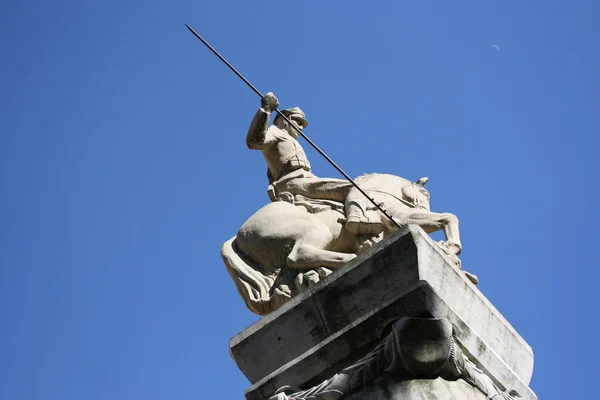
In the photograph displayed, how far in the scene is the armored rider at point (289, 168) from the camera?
977 centimetres

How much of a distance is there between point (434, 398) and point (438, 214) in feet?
8.96

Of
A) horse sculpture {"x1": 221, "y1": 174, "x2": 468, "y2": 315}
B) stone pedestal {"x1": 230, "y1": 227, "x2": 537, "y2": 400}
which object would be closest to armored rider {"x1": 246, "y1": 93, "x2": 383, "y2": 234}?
horse sculpture {"x1": 221, "y1": 174, "x2": 468, "y2": 315}

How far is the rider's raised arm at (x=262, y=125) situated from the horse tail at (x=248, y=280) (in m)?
1.14

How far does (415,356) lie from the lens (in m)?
7.89

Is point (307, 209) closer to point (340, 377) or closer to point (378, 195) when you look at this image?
point (378, 195)

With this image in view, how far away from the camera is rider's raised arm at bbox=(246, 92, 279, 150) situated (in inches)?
407

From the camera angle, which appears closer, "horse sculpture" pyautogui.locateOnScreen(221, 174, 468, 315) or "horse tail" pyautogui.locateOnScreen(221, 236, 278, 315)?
"horse sculpture" pyautogui.locateOnScreen(221, 174, 468, 315)

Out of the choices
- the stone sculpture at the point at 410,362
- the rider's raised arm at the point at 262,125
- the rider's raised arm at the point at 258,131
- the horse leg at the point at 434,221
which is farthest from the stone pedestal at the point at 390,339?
the rider's raised arm at the point at 258,131

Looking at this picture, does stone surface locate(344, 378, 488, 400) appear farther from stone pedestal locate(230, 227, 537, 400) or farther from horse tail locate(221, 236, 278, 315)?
horse tail locate(221, 236, 278, 315)

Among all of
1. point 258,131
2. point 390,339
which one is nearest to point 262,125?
point 258,131

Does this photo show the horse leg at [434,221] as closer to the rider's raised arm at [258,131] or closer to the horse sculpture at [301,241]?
the horse sculpture at [301,241]

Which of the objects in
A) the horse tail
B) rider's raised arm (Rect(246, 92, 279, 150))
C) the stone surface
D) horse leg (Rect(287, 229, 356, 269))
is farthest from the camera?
rider's raised arm (Rect(246, 92, 279, 150))

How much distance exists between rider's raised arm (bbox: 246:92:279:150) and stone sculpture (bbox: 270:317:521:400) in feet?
10.3

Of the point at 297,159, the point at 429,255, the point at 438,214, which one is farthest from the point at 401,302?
the point at 297,159
